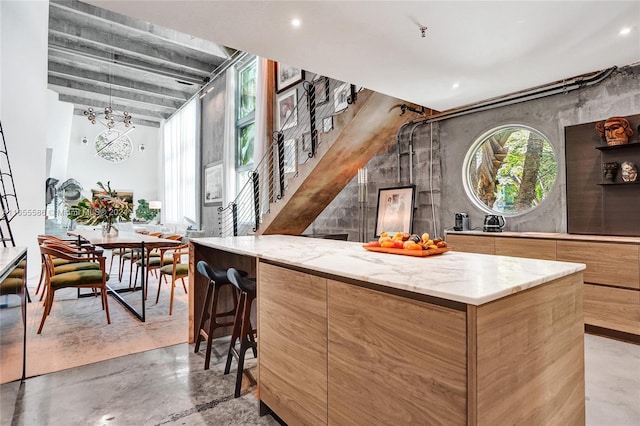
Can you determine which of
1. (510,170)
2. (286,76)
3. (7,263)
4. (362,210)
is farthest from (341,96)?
(7,263)

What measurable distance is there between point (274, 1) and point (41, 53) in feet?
19.9

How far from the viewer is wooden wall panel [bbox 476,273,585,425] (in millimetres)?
1030

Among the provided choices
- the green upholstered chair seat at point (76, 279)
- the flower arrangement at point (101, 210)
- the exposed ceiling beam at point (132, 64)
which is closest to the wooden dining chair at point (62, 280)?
the green upholstered chair seat at point (76, 279)

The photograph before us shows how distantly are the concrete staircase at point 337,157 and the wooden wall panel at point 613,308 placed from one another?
278 cm

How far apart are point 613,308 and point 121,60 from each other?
413 inches

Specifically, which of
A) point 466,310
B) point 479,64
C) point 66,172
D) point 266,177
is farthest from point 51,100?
point 466,310

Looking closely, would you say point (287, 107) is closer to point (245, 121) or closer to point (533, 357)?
point (245, 121)

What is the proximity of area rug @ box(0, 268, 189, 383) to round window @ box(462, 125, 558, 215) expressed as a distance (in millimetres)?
3949

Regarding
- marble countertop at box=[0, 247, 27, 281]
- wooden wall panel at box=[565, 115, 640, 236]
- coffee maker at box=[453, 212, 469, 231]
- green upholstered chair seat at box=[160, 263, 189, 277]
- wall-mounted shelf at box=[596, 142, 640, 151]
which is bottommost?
green upholstered chair seat at box=[160, 263, 189, 277]

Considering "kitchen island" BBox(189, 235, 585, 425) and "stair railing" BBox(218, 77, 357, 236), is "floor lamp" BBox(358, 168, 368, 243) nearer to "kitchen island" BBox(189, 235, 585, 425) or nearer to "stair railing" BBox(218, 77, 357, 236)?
"stair railing" BBox(218, 77, 357, 236)

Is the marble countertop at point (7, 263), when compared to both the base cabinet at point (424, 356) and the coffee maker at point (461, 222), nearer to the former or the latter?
the base cabinet at point (424, 356)

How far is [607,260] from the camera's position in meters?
2.98

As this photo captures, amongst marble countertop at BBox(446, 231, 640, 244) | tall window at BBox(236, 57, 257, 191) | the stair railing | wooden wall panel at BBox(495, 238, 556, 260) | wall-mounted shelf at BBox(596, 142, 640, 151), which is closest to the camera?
marble countertop at BBox(446, 231, 640, 244)

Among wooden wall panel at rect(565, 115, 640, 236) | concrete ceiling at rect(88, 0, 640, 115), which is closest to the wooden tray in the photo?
concrete ceiling at rect(88, 0, 640, 115)
